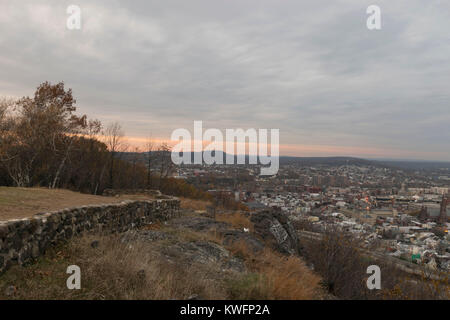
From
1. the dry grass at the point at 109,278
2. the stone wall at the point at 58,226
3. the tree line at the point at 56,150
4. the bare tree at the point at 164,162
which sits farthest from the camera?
the bare tree at the point at 164,162

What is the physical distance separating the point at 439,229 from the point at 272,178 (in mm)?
32292

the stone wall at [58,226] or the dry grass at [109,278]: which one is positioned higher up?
the stone wall at [58,226]

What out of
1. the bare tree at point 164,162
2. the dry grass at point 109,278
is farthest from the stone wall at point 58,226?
the bare tree at point 164,162

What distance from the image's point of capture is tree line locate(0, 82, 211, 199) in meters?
17.8

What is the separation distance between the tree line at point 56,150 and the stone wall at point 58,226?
37.2 feet

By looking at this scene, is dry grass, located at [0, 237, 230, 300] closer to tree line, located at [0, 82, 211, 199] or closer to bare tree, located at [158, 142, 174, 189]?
tree line, located at [0, 82, 211, 199]

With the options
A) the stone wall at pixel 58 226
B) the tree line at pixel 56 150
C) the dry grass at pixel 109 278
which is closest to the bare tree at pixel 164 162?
the tree line at pixel 56 150

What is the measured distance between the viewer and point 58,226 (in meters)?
6.11

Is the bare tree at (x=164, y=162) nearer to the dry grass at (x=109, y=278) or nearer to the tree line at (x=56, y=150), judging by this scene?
the tree line at (x=56, y=150)

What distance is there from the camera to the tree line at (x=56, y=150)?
1780 cm

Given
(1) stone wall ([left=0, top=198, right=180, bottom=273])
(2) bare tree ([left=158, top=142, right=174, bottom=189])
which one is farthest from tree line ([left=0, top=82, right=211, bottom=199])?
(1) stone wall ([left=0, top=198, right=180, bottom=273])

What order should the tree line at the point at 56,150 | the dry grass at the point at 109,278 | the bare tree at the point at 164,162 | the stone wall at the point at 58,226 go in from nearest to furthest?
the dry grass at the point at 109,278 → the stone wall at the point at 58,226 → the tree line at the point at 56,150 → the bare tree at the point at 164,162

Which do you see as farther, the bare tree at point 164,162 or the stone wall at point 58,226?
the bare tree at point 164,162
